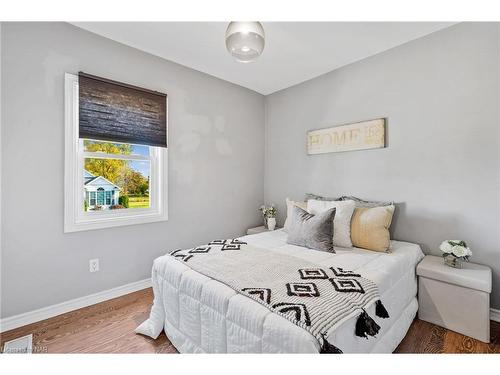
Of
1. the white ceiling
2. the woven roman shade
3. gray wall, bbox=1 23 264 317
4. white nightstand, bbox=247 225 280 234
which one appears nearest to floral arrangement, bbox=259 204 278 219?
white nightstand, bbox=247 225 280 234

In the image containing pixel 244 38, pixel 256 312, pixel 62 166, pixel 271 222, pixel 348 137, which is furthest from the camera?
pixel 271 222

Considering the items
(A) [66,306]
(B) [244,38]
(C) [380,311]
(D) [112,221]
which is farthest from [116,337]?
(B) [244,38]

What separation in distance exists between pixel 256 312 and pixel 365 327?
A: 1.78ft

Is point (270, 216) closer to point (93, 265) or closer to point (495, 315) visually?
point (93, 265)

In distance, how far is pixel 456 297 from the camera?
6.06ft

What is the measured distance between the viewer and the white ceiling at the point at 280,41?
2.16 metres

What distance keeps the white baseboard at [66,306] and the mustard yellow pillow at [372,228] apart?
2208 millimetres

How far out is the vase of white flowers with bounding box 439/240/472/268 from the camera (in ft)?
6.18

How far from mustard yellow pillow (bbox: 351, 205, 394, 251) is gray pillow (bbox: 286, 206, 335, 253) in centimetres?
28

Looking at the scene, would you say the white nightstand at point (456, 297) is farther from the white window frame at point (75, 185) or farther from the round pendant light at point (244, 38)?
the white window frame at point (75, 185)

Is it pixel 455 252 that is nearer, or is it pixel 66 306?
pixel 455 252

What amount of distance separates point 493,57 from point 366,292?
7.09 ft

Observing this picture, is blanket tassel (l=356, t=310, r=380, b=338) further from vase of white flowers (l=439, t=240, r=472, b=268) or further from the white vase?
the white vase

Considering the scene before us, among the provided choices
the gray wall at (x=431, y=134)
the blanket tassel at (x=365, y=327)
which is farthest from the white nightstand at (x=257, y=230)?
the blanket tassel at (x=365, y=327)
